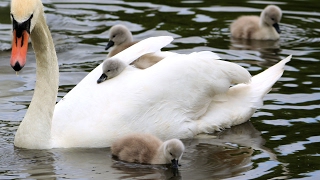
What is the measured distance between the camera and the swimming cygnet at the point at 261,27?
46.7ft

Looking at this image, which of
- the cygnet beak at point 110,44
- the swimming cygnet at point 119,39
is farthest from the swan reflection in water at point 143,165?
the cygnet beak at point 110,44

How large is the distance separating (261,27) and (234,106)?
4.85m

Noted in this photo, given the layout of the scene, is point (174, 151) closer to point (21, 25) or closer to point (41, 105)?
point (41, 105)

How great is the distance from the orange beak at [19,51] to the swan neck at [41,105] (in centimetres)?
62

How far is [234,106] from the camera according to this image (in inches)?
381

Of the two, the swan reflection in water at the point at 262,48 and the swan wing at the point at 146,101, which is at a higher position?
the swan wing at the point at 146,101

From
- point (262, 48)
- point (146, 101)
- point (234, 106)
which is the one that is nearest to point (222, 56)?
point (262, 48)

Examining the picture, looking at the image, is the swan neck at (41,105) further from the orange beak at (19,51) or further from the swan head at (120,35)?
the swan head at (120,35)

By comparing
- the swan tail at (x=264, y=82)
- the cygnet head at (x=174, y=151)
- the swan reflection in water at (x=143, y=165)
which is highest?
the swan tail at (x=264, y=82)

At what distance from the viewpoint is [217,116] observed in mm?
9508

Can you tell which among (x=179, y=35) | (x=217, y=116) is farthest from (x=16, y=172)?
(x=179, y=35)

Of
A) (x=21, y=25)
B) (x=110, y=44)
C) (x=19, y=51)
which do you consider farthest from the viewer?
(x=110, y=44)

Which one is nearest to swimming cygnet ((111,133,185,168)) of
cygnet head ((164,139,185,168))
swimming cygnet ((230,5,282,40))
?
cygnet head ((164,139,185,168))

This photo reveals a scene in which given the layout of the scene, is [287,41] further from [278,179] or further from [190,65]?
[278,179]
